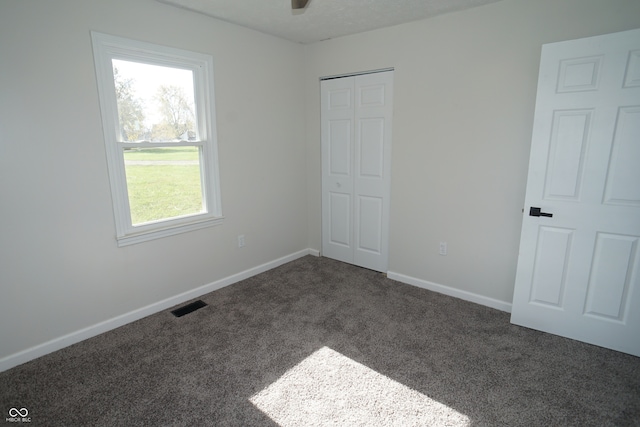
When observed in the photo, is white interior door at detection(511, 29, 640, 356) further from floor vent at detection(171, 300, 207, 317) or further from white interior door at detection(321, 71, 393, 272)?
floor vent at detection(171, 300, 207, 317)

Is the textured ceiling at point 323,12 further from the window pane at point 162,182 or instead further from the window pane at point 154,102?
the window pane at point 162,182

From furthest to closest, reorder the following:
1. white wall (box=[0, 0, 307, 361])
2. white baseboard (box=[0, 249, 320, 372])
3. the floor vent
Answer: the floor vent, white baseboard (box=[0, 249, 320, 372]), white wall (box=[0, 0, 307, 361])

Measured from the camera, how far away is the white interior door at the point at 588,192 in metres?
2.08

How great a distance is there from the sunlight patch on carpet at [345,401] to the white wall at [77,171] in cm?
152

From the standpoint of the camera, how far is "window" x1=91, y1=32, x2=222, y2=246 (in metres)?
2.42

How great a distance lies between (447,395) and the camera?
6.19ft

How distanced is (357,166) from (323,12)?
151 centimetres

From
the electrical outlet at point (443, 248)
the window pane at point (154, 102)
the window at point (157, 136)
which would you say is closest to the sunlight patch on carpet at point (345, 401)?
the electrical outlet at point (443, 248)

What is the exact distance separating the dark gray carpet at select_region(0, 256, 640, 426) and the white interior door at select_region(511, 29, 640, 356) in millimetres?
260

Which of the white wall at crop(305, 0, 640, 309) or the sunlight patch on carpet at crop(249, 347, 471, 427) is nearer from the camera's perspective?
the sunlight patch on carpet at crop(249, 347, 471, 427)

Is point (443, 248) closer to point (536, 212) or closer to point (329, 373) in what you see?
point (536, 212)

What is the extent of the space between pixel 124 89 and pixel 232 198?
4.22 ft

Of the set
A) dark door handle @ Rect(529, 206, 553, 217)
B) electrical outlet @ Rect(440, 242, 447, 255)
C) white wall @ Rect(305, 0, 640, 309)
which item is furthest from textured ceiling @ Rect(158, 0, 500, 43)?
electrical outlet @ Rect(440, 242, 447, 255)

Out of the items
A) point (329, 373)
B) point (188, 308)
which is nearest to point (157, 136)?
point (188, 308)
